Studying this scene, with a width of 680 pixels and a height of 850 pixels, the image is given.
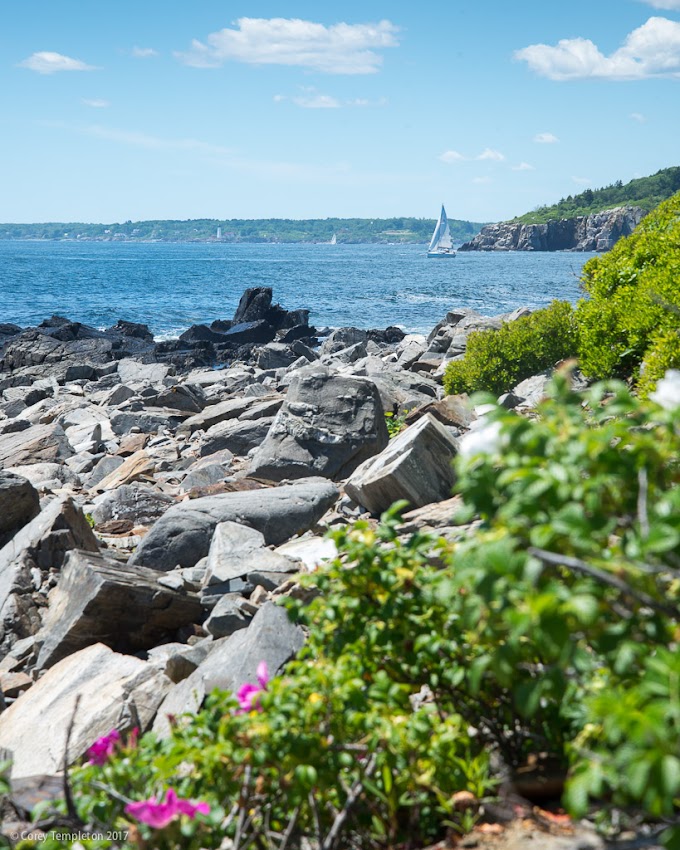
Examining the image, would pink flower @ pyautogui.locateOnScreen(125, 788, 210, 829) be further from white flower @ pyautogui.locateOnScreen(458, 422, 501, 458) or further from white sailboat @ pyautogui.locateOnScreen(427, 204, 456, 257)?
white sailboat @ pyautogui.locateOnScreen(427, 204, 456, 257)

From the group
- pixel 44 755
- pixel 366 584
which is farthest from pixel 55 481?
pixel 366 584

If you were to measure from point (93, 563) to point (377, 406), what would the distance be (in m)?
4.49

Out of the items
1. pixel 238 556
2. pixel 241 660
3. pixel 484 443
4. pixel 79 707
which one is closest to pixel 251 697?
pixel 484 443

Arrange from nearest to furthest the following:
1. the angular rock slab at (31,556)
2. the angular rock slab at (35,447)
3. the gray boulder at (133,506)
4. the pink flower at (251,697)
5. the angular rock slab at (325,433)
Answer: the pink flower at (251,697), the angular rock slab at (31,556), the angular rock slab at (325,433), the gray boulder at (133,506), the angular rock slab at (35,447)

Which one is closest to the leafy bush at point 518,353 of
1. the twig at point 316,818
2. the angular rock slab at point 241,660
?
the angular rock slab at point 241,660

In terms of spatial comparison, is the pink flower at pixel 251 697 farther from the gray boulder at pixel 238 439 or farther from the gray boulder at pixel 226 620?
the gray boulder at pixel 238 439

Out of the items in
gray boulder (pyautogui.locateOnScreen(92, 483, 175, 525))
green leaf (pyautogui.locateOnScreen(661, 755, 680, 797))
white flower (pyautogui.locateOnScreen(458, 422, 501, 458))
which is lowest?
gray boulder (pyautogui.locateOnScreen(92, 483, 175, 525))

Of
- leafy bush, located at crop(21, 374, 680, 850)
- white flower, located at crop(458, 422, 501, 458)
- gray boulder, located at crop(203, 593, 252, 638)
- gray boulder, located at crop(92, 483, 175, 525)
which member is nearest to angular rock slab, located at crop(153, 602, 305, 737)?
gray boulder, located at crop(203, 593, 252, 638)

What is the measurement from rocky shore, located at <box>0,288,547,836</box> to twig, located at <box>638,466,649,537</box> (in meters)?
2.01

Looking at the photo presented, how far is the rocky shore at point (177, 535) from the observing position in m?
5.35

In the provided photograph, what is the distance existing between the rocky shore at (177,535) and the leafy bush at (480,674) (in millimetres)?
639

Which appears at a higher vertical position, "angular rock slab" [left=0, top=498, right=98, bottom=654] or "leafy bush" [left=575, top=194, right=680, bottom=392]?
"leafy bush" [left=575, top=194, right=680, bottom=392]

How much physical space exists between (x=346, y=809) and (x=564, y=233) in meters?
178

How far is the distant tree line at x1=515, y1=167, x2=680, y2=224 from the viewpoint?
476 feet
